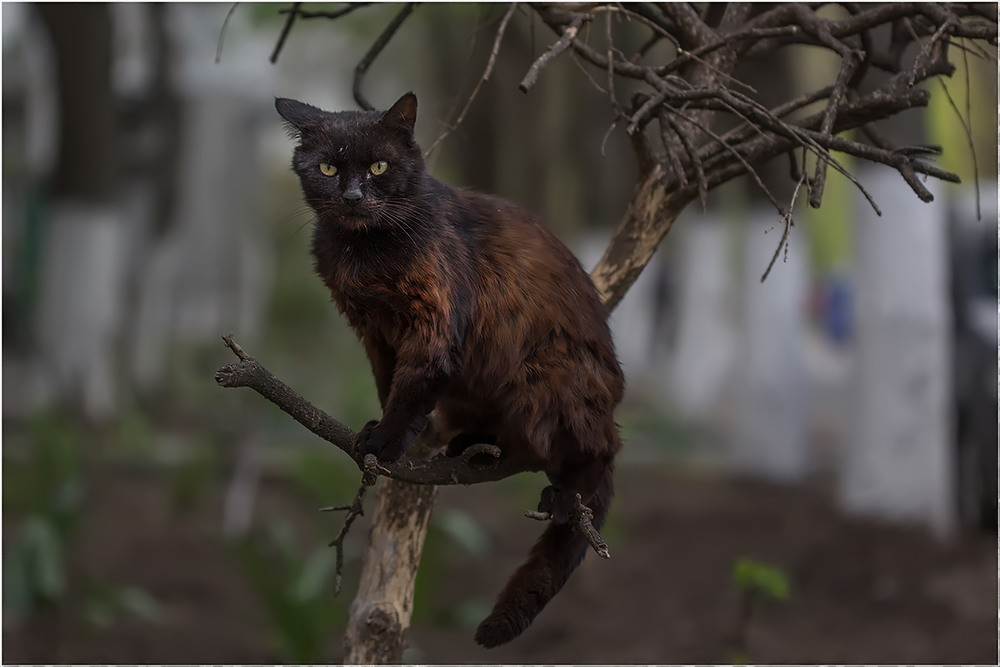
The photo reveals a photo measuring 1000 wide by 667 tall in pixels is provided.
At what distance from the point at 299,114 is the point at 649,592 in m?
4.80

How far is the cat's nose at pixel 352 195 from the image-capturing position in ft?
8.07

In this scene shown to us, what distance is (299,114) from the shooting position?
2.60 meters

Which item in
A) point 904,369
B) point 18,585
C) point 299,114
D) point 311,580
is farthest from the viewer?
point 904,369

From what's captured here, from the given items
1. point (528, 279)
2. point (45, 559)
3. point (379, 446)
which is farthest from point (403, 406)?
point (45, 559)

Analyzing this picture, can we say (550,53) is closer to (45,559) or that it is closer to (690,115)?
(690,115)

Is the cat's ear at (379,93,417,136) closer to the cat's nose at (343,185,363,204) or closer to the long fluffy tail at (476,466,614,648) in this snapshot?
the cat's nose at (343,185,363,204)

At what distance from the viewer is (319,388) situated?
1194 cm

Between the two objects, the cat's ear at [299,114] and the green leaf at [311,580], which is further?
the green leaf at [311,580]

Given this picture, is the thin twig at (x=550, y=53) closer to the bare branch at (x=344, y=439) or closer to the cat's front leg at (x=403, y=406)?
the cat's front leg at (x=403, y=406)

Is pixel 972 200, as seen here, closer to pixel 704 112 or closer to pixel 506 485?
pixel 506 485

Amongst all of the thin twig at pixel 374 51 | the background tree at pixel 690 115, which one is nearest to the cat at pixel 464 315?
the background tree at pixel 690 115

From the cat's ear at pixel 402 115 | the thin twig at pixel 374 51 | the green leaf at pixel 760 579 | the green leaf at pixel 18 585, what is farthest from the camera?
the green leaf at pixel 18 585

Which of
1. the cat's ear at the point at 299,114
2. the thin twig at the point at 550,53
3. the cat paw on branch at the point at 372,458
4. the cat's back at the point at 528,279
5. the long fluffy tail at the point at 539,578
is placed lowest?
the long fluffy tail at the point at 539,578

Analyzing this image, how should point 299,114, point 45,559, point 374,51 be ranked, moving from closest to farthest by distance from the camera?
point 299,114 < point 374,51 < point 45,559
